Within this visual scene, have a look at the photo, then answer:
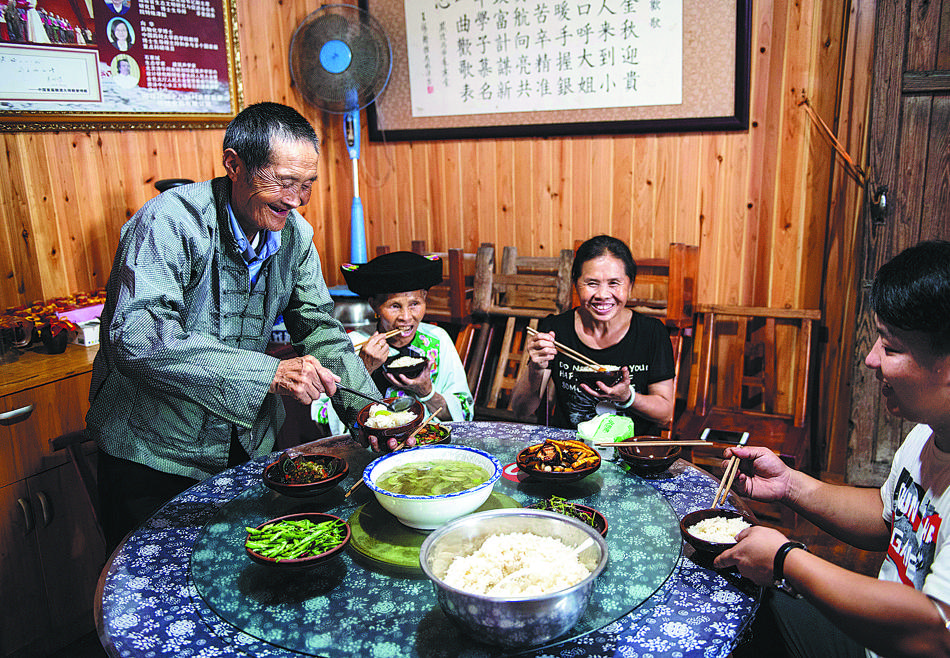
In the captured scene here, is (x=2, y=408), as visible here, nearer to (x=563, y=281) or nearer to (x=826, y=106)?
(x=563, y=281)

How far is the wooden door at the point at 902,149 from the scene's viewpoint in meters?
3.13

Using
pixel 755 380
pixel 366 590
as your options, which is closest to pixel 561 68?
pixel 755 380

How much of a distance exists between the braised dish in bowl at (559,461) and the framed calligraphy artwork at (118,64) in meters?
2.71

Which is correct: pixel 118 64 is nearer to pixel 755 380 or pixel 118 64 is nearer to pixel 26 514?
pixel 26 514

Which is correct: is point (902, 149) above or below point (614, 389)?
above

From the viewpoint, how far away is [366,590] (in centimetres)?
145

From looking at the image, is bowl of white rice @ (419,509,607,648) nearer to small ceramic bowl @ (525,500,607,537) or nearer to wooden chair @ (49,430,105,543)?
small ceramic bowl @ (525,500,607,537)

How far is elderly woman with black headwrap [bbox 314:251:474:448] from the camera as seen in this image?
276 centimetres

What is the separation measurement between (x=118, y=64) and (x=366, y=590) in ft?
9.97

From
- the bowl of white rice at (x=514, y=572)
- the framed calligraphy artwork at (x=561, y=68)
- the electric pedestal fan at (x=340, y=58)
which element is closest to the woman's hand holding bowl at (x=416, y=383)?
the bowl of white rice at (x=514, y=572)

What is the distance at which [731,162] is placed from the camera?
3.69 metres

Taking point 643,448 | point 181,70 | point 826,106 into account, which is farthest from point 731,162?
point 181,70

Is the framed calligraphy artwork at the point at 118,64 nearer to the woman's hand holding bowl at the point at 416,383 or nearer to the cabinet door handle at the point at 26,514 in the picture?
the cabinet door handle at the point at 26,514

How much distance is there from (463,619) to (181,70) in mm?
3425
